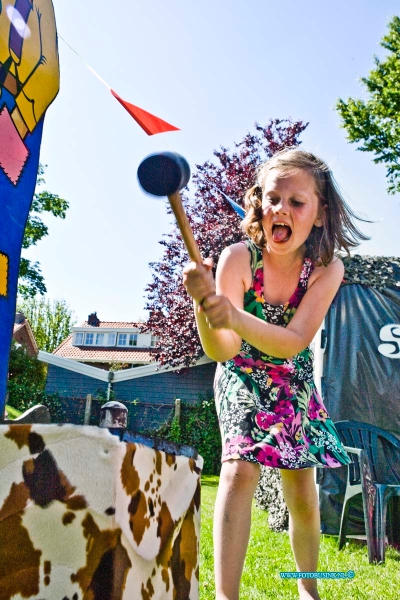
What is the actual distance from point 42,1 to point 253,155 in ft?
39.3

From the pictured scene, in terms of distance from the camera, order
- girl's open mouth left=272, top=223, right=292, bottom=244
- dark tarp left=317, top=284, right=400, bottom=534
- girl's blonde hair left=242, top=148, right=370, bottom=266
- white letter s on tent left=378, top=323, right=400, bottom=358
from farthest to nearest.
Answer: white letter s on tent left=378, top=323, right=400, bottom=358
dark tarp left=317, top=284, right=400, bottom=534
girl's blonde hair left=242, top=148, right=370, bottom=266
girl's open mouth left=272, top=223, right=292, bottom=244

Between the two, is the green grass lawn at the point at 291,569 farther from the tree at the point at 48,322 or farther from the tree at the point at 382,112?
the tree at the point at 48,322

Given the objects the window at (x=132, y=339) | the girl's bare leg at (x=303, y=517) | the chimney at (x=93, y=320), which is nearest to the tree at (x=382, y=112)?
the girl's bare leg at (x=303, y=517)

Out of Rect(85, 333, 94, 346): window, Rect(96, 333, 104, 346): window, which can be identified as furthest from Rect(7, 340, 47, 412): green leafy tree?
Rect(96, 333, 104, 346): window

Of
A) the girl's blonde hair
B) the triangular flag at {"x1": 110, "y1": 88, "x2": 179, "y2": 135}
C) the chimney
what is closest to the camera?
the triangular flag at {"x1": 110, "y1": 88, "x2": 179, "y2": 135}

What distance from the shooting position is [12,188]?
1729mm

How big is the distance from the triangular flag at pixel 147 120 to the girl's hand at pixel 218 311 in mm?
397

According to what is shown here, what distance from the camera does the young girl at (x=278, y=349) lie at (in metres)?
1.54

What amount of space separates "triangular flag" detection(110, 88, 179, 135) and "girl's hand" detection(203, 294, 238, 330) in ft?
1.30

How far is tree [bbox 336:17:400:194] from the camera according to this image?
1004 centimetres

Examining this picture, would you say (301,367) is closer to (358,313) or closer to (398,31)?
(358,313)

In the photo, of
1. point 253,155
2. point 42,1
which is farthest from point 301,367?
point 253,155

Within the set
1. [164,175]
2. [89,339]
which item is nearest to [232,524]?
[164,175]

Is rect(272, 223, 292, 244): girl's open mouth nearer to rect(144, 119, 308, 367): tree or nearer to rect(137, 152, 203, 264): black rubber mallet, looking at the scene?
rect(137, 152, 203, 264): black rubber mallet
